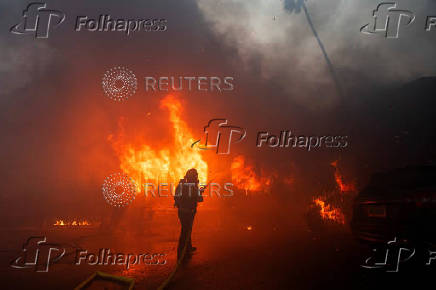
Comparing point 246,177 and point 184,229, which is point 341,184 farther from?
point 184,229

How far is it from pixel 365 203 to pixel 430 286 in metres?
2.25

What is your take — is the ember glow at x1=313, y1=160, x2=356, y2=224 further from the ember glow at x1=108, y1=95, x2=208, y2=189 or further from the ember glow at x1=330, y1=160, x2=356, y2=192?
the ember glow at x1=108, y1=95, x2=208, y2=189

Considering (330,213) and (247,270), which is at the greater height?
(330,213)

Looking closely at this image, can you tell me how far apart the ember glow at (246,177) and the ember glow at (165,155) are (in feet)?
7.57

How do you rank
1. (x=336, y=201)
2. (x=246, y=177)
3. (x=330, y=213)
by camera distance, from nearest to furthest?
(x=330, y=213) → (x=336, y=201) → (x=246, y=177)

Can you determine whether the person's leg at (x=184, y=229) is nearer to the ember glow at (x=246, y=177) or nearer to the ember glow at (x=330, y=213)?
the ember glow at (x=330, y=213)

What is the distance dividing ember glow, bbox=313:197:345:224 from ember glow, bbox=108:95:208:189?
7234mm

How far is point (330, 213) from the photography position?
13.1 meters

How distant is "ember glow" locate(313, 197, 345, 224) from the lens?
12.7 metres

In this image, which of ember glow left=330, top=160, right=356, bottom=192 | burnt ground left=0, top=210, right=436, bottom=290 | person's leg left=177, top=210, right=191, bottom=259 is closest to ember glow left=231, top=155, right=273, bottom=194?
ember glow left=330, top=160, right=356, bottom=192

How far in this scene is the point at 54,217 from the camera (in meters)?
14.8

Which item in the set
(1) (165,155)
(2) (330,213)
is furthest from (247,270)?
(1) (165,155)

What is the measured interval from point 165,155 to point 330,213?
9.81 meters

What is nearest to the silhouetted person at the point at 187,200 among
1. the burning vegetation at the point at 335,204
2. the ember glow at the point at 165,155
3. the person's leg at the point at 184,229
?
the person's leg at the point at 184,229
